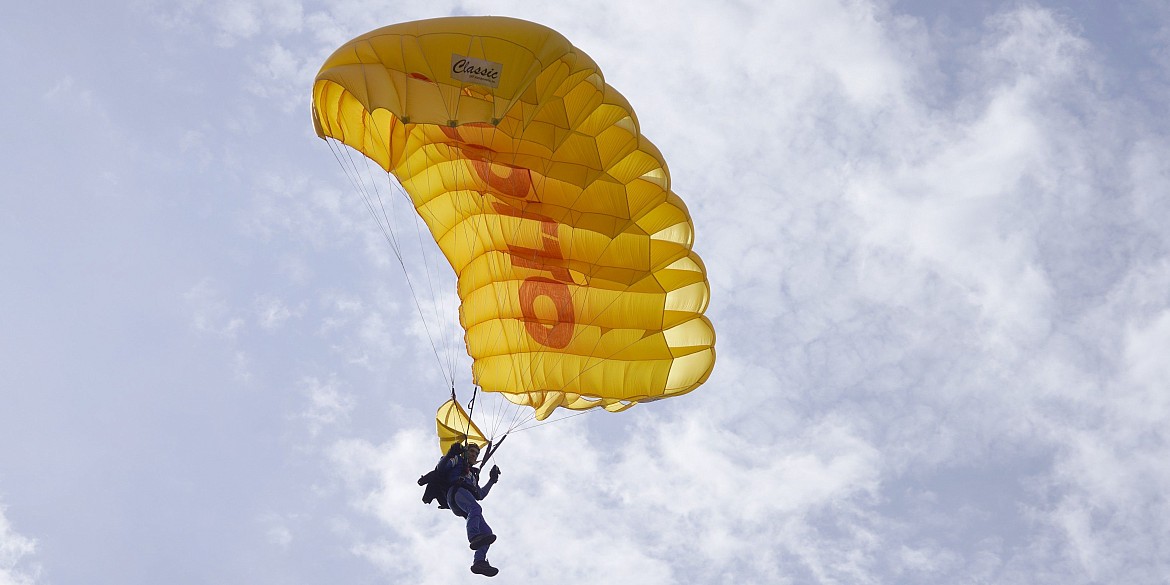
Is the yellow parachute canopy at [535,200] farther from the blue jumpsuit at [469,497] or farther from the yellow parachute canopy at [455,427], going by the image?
the blue jumpsuit at [469,497]

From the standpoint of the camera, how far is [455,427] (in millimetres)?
16188

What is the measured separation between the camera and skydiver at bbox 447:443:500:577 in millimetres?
14633

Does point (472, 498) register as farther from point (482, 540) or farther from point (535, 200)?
point (535, 200)

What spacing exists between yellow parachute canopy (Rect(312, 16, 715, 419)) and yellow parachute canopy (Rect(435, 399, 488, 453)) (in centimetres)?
131

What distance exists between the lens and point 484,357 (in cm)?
1762

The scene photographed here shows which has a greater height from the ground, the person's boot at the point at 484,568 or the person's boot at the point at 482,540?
the person's boot at the point at 482,540

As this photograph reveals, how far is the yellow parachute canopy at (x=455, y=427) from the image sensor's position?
15766mm

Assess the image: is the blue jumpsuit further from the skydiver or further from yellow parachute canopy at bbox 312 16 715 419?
yellow parachute canopy at bbox 312 16 715 419

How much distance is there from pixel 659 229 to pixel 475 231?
2719 mm

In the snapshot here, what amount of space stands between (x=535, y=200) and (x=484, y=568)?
4961 mm

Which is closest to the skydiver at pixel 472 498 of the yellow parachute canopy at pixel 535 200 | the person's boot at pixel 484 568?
the person's boot at pixel 484 568

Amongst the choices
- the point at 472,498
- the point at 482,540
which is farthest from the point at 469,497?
the point at 482,540

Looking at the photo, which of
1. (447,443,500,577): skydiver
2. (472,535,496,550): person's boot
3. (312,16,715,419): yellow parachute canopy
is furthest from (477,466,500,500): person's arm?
(312,16,715,419): yellow parachute canopy

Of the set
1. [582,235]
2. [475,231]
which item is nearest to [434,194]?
[475,231]
